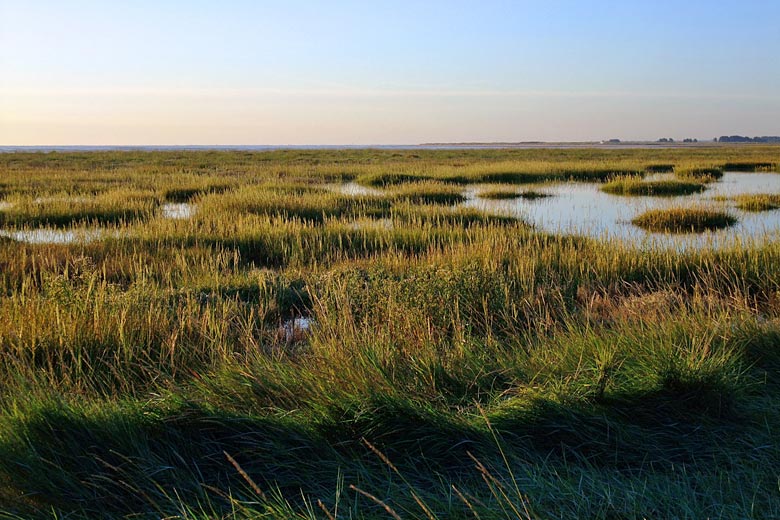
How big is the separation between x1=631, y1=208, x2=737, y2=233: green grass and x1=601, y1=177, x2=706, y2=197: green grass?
6.31m

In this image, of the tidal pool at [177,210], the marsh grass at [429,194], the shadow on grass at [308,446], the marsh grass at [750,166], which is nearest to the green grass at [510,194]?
the marsh grass at [429,194]

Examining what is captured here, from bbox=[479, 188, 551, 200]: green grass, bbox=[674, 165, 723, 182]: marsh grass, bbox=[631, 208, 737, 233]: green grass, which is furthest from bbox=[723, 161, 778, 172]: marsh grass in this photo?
bbox=[631, 208, 737, 233]: green grass

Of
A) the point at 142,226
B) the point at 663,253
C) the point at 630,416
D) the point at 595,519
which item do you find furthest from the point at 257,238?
the point at 595,519

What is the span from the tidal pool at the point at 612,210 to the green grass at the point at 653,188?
481 millimetres

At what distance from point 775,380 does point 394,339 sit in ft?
7.55

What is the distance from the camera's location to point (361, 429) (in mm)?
3029

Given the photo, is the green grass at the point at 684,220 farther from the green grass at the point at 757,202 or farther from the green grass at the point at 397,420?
the green grass at the point at 397,420

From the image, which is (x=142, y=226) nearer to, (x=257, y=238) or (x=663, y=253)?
(x=257, y=238)

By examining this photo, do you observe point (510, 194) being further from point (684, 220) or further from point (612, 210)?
point (684, 220)

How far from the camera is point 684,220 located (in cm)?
1259

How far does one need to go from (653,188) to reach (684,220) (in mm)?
7354

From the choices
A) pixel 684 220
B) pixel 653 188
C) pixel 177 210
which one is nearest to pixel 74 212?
pixel 177 210

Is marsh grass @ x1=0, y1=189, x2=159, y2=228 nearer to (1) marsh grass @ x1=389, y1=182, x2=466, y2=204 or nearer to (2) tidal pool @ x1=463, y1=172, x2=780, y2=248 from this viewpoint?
(1) marsh grass @ x1=389, y1=182, x2=466, y2=204

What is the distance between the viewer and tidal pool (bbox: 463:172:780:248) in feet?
35.1
